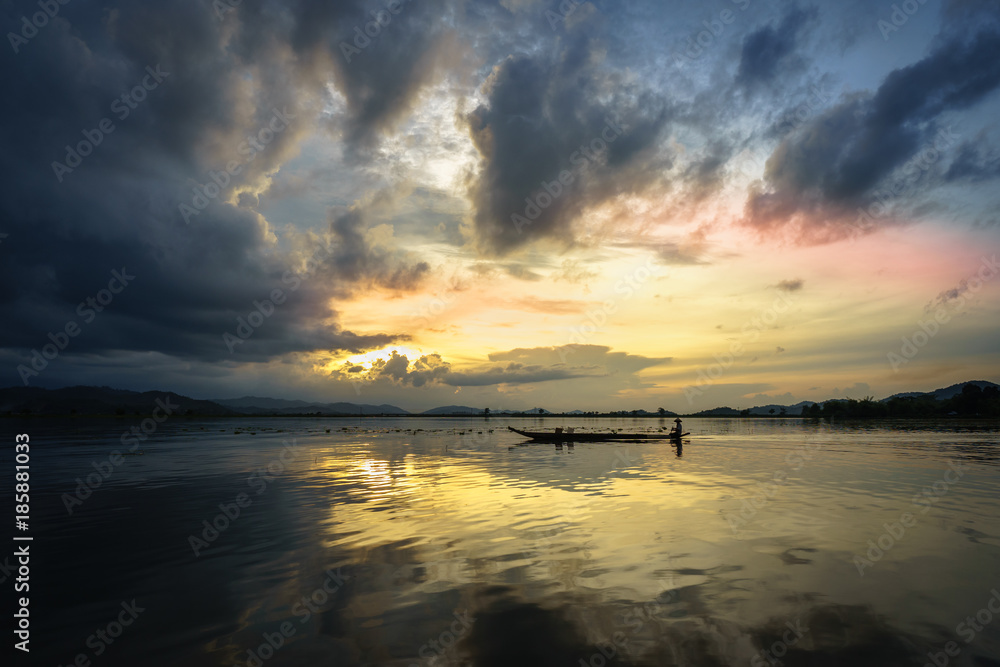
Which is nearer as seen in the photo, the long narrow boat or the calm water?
the calm water

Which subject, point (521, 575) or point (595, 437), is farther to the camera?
point (595, 437)

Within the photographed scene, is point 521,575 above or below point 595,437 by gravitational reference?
below

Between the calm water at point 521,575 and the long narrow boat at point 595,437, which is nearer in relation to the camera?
the calm water at point 521,575

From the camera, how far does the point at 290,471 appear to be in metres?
37.6

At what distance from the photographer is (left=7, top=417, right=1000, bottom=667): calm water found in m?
9.55

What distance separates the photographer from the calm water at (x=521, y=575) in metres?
9.55

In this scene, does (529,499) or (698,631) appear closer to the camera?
(698,631)

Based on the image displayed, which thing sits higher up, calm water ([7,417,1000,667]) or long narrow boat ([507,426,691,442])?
long narrow boat ([507,426,691,442])

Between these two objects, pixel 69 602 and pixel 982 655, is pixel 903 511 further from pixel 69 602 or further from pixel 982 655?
pixel 69 602

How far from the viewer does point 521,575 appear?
529 inches

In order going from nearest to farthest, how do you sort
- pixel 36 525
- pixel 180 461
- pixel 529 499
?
pixel 36 525, pixel 529 499, pixel 180 461

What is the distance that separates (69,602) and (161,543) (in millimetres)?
5491

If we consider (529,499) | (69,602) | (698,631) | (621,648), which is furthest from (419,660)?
(529,499)

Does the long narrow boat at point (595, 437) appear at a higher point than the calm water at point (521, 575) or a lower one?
higher
